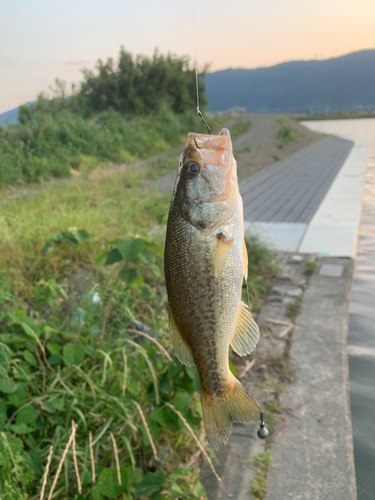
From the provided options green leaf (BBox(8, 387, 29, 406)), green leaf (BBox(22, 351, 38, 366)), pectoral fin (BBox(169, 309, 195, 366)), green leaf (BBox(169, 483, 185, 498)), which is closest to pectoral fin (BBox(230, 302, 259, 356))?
pectoral fin (BBox(169, 309, 195, 366))

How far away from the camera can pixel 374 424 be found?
3004 millimetres

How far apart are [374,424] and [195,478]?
1.50 m

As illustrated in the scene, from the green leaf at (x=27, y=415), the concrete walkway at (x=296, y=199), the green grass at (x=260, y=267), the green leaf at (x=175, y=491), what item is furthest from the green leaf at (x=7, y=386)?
the concrete walkway at (x=296, y=199)

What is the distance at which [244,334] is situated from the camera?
1343mm

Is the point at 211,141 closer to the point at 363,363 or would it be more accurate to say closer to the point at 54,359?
the point at 54,359

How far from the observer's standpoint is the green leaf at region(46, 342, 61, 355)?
8.57ft

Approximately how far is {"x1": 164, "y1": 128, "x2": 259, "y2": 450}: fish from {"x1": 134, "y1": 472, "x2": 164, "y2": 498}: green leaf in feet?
3.65

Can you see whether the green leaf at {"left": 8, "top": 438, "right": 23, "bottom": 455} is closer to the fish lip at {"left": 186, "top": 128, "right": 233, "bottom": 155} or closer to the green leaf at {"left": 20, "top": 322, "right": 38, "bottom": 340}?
the green leaf at {"left": 20, "top": 322, "right": 38, "bottom": 340}

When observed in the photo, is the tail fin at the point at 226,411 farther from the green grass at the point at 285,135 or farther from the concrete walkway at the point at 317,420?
the green grass at the point at 285,135

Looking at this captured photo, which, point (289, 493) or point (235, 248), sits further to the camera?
point (289, 493)

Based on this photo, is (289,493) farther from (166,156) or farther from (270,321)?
(166,156)

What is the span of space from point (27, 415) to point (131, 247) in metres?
1.14

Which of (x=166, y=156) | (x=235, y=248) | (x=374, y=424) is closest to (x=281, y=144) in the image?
(x=166, y=156)

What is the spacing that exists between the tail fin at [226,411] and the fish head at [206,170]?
612 mm
